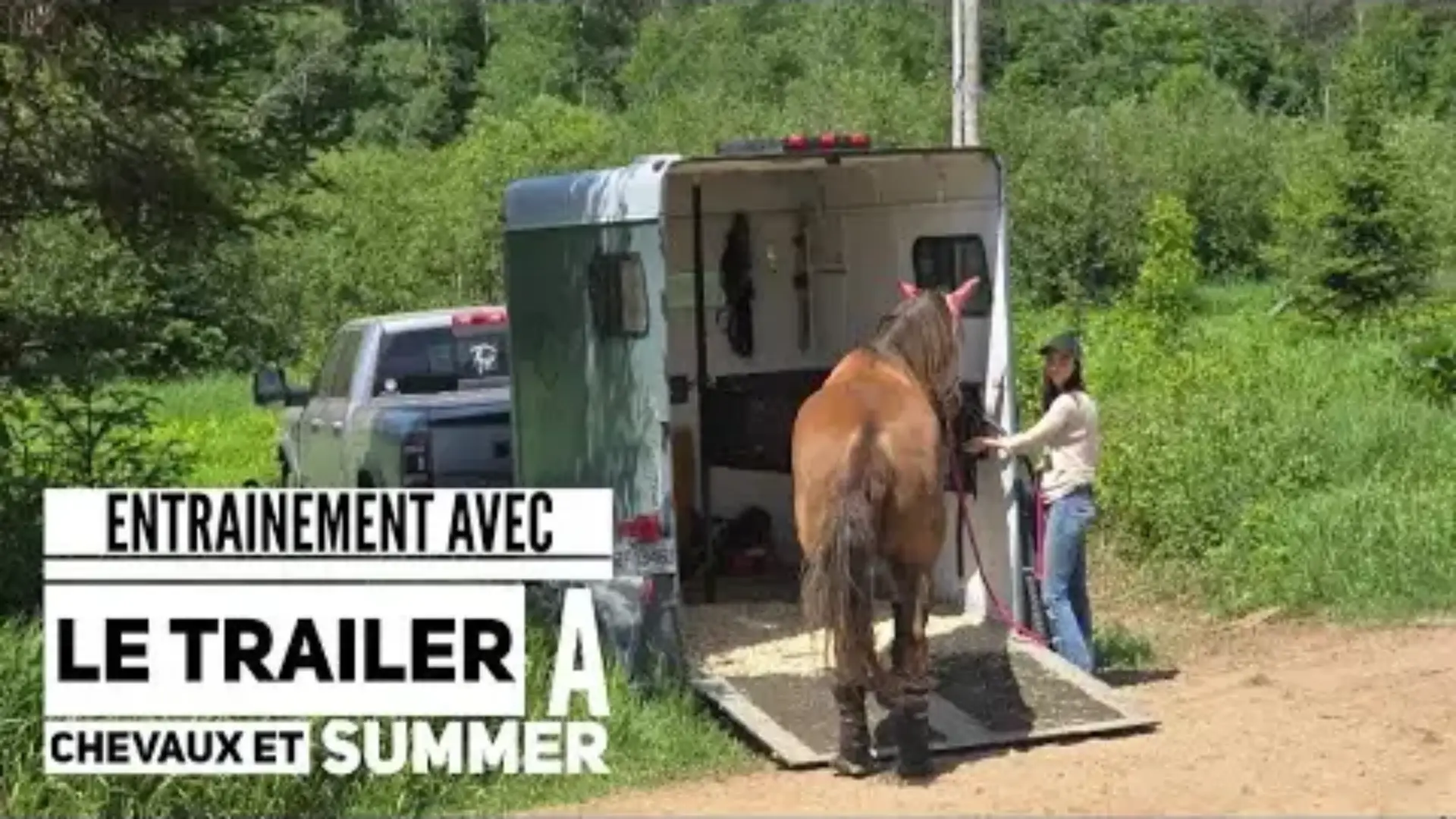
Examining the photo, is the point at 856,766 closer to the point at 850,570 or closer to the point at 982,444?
the point at 850,570

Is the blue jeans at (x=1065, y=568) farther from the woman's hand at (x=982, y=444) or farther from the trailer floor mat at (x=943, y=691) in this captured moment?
the woman's hand at (x=982, y=444)

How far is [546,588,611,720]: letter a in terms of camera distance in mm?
8328

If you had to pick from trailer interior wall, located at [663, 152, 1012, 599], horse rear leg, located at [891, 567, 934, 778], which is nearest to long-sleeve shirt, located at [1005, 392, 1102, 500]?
trailer interior wall, located at [663, 152, 1012, 599]

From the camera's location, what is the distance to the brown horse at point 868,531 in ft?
25.6

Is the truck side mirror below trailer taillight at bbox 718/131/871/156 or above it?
below

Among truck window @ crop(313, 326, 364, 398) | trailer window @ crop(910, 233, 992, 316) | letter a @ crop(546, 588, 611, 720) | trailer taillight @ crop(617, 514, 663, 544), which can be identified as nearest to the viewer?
letter a @ crop(546, 588, 611, 720)

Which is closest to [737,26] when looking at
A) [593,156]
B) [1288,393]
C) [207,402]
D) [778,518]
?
[593,156]

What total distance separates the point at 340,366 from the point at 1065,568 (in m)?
6.26

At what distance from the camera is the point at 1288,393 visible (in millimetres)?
16500

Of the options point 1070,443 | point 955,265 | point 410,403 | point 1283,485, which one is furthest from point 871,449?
point 1283,485

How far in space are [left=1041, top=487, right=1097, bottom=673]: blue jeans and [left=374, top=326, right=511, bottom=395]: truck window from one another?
459 cm

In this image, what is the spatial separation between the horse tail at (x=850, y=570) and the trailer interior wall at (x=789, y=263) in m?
2.44

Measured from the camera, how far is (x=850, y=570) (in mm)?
7766

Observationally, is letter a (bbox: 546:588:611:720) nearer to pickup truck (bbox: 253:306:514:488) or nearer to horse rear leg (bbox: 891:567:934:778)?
horse rear leg (bbox: 891:567:934:778)
